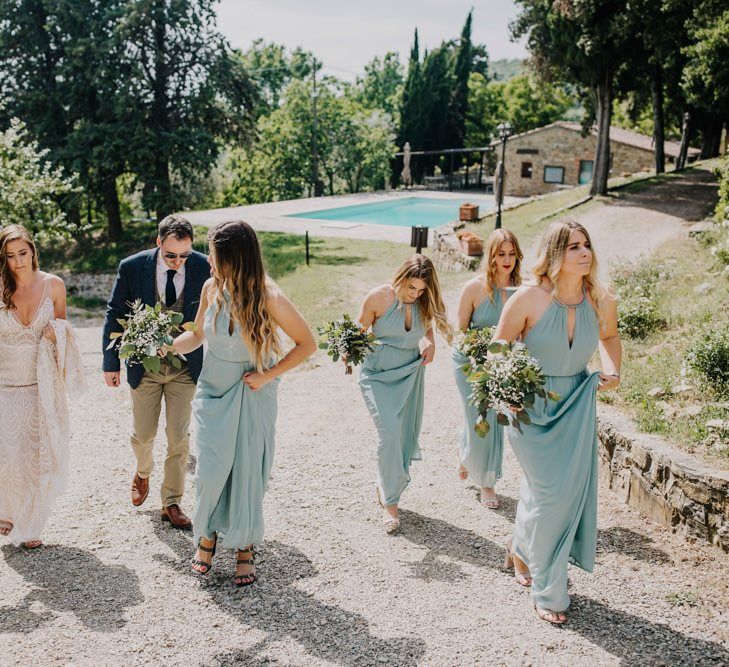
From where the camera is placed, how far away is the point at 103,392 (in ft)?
28.8

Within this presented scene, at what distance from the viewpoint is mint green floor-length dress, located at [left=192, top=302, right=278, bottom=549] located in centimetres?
400

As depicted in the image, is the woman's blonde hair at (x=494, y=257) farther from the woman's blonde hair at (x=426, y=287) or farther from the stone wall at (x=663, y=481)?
the stone wall at (x=663, y=481)

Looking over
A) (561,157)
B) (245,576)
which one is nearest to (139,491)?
(245,576)

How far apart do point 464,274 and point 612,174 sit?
26336mm

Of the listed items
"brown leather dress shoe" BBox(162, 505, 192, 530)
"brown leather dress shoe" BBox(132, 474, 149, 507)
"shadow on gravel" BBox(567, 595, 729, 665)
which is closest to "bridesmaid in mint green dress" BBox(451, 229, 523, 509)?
"shadow on gravel" BBox(567, 595, 729, 665)

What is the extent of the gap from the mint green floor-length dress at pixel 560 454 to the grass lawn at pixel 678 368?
1.57m

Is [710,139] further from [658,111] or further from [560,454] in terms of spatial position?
[560,454]

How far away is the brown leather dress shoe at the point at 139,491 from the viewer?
16.9 feet

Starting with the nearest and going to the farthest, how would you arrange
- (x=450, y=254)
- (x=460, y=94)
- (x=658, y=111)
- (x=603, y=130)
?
(x=450, y=254)
(x=603, y=130)
(x=658, y=111)
(x=460, y=94)

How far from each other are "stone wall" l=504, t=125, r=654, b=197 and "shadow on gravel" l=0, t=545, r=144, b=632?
36.1m

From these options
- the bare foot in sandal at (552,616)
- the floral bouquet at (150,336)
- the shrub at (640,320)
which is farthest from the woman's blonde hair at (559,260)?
the shrub at (640,320)

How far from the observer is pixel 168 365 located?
15.5ft

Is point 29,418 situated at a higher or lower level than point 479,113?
lower

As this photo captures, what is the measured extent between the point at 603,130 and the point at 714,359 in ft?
57.5
